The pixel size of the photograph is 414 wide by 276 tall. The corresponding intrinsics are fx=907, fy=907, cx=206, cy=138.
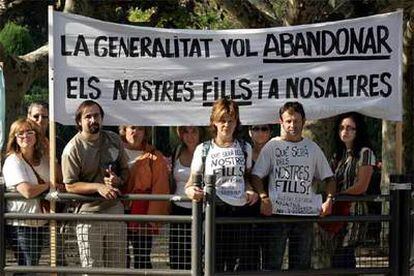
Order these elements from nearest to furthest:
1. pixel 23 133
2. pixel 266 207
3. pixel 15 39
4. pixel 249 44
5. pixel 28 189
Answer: pixel 266 207, pixel 28 189, pixel 23 133, pixel 249 44, pixel 15 39

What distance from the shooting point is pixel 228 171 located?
23.1 feet

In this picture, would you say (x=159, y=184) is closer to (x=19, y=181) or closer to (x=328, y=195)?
(x=19, y=181)

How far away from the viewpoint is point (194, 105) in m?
7.64

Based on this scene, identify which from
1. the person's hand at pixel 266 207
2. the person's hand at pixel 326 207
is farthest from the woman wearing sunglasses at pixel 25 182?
the person's hand at pixel 326 207

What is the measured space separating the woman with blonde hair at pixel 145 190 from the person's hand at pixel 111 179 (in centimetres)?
24

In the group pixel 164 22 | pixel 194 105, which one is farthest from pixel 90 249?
pixel 164 22

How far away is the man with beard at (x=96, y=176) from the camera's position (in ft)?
23.7

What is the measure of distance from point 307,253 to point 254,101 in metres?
1.34

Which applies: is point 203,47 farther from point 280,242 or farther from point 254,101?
point 280,242

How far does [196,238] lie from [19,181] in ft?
5.05

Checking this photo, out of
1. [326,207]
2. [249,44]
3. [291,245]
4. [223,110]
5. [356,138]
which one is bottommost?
[291,245]

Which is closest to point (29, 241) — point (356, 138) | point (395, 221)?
point (356, 138)

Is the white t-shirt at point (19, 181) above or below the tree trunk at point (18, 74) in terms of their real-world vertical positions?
below

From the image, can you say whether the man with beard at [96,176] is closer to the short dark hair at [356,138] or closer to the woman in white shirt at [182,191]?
the woman in white shirt at [182,191]
